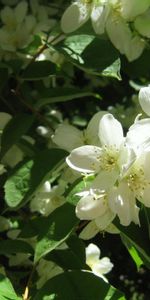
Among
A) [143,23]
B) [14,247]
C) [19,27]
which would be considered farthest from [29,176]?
[19,27]

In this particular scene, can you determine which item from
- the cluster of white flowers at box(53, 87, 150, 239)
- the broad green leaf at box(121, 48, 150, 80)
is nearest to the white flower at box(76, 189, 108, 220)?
the cluster of white flowers at box(53, 87, 150, 239)

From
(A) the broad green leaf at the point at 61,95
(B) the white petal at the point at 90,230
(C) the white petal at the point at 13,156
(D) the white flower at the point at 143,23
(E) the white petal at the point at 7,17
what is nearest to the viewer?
(B) the white petal at the point at 90,230

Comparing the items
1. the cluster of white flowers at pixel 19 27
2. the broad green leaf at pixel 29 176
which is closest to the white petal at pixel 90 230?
the broad green leaf at pixel 29 176

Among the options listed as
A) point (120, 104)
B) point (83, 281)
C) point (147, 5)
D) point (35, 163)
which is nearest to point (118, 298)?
point (83, 281)

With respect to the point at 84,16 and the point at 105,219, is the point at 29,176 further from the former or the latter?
the point at 84,16

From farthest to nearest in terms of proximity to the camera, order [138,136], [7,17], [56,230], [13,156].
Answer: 1. [7,17]
2. [13,156]
3. [56,230]
4. [138,136]

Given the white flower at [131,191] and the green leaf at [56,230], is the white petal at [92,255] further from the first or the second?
the white flower at [131,191]

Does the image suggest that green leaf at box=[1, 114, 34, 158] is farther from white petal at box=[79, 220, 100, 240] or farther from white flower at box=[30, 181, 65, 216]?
white petal at box=[79, 220, 100, 240]
